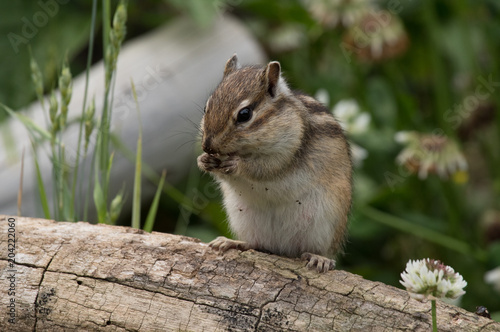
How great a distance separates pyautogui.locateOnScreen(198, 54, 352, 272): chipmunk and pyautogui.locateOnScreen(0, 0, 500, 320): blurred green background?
3.40 ft

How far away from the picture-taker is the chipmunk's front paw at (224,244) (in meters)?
2.92

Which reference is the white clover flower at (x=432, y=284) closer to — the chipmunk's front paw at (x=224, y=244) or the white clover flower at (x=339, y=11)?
the chipmunk's front paw at (x=224, y=244)

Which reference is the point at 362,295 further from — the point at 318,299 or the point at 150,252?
the point at 150,252

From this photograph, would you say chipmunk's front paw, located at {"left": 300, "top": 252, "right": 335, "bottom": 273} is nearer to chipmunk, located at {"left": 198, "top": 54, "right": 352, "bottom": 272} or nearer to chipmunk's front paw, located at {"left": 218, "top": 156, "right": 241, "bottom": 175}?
chipmunk, located at {"left": 198, "top": 54, "right": 352, "bottom": 272}

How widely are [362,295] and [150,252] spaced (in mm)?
824

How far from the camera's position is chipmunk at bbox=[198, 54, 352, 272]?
9.47 ft

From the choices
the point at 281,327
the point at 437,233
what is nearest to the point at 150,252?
the point at 281,327

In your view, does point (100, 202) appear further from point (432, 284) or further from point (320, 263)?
point (432, 284)

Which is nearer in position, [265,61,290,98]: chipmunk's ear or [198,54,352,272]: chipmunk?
[198,54,352,272]: chipmunk

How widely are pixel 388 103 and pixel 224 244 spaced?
8.47 feet

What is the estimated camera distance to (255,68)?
3219mm

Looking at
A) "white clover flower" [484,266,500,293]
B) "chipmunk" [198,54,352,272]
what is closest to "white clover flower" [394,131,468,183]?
"white clover flower" [484,266,500,293]

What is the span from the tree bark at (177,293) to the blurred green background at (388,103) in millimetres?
1369

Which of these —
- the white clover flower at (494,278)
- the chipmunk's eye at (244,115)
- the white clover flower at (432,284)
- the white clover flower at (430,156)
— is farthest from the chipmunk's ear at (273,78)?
the white clover flower at (494,278)
